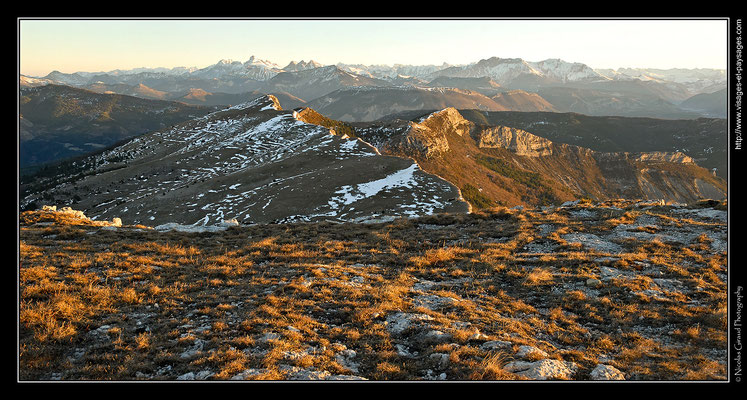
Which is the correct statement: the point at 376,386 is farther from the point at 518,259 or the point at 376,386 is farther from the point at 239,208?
the point at 239,208

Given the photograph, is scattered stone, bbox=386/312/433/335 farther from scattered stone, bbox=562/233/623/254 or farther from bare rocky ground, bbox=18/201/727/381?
scattered stone, bbox=562/233/623/254

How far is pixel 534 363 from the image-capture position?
8227 millimetres

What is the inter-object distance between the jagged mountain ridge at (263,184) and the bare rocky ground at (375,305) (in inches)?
779

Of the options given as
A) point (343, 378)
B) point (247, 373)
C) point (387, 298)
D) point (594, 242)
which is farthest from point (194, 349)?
point (594, 242)

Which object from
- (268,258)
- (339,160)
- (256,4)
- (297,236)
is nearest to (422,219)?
(297,236)

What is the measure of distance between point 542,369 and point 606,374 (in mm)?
1753

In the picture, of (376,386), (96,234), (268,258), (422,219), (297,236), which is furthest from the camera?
(422,219)

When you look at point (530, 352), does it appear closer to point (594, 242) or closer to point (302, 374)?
point (302, 374)

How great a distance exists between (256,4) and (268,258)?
38.7ft

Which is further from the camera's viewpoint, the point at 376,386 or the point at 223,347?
the point at 223,347

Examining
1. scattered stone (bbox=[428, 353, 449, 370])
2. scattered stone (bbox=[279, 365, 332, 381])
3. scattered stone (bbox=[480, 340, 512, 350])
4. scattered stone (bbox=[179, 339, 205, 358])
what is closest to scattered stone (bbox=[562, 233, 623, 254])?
scattered stone (bbox=[480, 340, 512, 350])

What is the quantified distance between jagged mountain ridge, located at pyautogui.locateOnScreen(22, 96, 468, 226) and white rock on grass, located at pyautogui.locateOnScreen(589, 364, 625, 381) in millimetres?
28411

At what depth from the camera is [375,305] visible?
11.7m

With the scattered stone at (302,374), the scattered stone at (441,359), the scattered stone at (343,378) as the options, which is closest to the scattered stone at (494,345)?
the scattered stone at (441,359)
